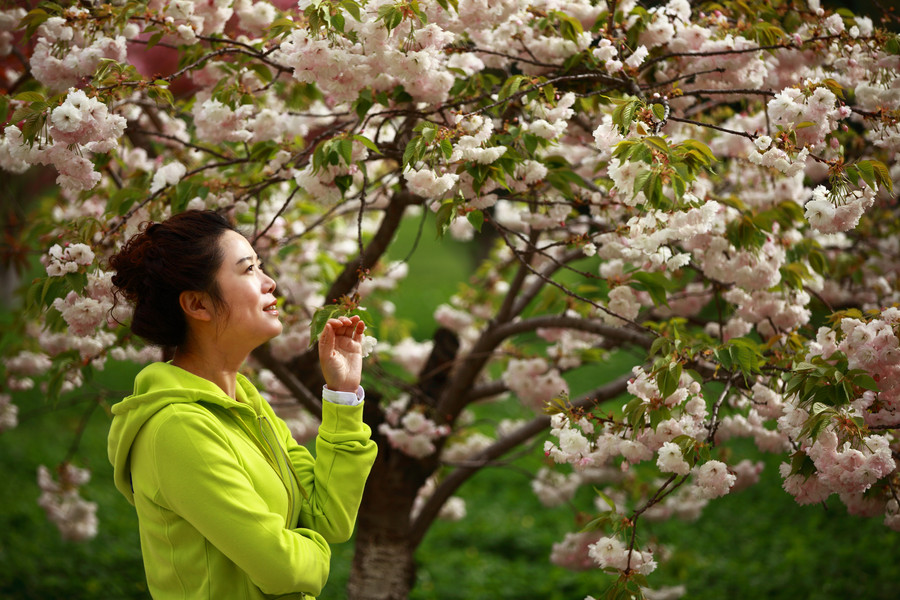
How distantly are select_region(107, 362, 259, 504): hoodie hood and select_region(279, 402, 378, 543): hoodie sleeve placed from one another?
0.63 ft

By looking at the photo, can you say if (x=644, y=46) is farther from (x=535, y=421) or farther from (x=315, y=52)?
(x=535, y=421)

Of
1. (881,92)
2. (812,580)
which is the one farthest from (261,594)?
(812,580)

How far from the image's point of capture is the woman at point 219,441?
4.37 feet

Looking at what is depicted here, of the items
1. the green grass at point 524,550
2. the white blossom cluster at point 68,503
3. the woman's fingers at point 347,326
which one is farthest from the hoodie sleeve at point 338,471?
the white blossom cluster at point 68,503

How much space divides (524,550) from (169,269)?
4.84 m

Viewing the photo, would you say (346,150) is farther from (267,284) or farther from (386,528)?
(386,528)

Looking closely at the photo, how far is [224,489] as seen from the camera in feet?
4.34

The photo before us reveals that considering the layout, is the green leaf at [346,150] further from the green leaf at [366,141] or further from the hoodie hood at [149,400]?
the hoodie hood at [149,400]

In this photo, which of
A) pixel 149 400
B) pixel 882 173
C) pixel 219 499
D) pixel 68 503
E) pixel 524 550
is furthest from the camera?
pixel 524 550

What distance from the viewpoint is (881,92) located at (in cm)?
214

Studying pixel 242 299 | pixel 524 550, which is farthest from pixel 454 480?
pixel 524 550

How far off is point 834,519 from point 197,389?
205 inches

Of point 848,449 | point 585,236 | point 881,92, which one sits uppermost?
point 881,92

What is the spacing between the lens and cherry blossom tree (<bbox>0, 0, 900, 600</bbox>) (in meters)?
1.90
